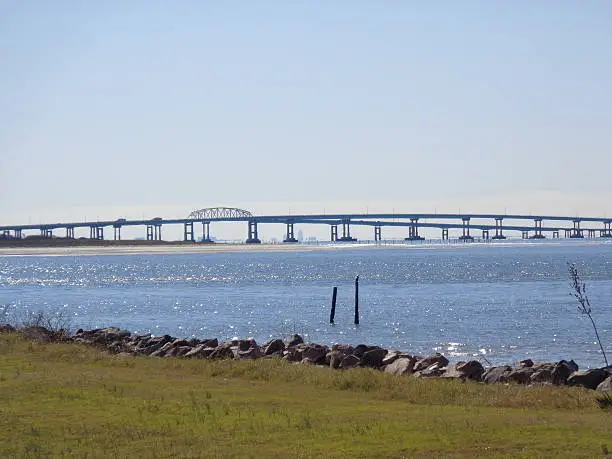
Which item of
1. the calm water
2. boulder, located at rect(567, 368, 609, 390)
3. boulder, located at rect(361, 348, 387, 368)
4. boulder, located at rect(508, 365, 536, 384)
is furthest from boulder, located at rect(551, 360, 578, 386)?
the calm water

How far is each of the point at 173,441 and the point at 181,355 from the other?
45.9 feet

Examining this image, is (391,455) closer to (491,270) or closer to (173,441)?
(173,441)

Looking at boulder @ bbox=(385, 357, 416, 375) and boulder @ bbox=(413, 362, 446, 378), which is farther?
boulder @ bbox=(385, 357, 416, 375)

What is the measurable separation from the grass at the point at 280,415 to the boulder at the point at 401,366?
5.24 feet

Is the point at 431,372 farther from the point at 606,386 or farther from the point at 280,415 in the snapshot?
the point at 280,415

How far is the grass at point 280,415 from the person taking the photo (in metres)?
14.3

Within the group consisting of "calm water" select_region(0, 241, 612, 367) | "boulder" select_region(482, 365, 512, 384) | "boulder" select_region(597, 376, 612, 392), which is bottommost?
"calm water" select_region(0, 241, 612, 367)

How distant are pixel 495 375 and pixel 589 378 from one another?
2.39 meters

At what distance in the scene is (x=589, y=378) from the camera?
843 inches

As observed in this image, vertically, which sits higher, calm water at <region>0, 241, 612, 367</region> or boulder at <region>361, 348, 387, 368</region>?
boulder at <region>361, 348, 387, 368</region>

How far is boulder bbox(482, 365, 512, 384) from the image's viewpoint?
22906 mm

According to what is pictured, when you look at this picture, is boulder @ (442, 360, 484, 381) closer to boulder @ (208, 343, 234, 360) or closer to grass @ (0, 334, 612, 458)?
grass @ (0, 334, 612, 458)

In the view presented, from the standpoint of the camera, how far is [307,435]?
15.3m

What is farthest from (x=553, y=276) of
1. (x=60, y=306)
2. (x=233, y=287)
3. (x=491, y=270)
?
(x=60, y=306)
